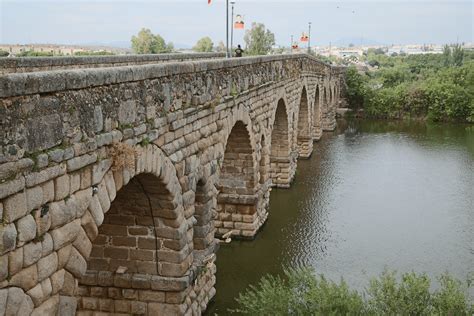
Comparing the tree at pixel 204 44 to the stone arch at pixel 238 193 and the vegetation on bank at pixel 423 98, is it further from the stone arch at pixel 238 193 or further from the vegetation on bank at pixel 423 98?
the stone arch at pixel 238 193

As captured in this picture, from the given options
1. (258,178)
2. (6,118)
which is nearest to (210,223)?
(258,178)

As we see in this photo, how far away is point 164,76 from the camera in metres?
7.68

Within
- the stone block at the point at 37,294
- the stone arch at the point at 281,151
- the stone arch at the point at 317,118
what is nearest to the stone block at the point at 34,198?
the stone block at the point at 37,294

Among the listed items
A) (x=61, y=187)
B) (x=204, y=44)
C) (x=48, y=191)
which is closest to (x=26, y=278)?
(x=48, y=191)

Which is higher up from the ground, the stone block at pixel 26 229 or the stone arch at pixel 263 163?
the stone block at pixel 26 229

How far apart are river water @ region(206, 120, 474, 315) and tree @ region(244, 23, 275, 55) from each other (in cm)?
4589

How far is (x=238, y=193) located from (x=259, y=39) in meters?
61.6

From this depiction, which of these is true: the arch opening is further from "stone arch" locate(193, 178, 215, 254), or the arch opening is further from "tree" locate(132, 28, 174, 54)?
"tree" locate(132, 28, 174, 54)

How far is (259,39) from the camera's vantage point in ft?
243

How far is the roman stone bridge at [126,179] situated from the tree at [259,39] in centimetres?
5865

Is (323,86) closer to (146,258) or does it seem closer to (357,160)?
(357,160)

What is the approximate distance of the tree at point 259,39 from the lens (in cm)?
7338

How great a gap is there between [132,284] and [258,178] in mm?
6914

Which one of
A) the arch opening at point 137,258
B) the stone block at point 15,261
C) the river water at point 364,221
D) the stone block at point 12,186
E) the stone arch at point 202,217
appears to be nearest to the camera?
the stone block at point 12,186
